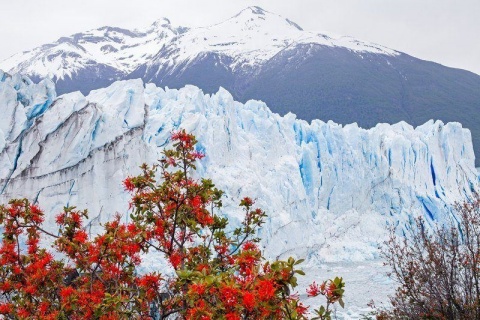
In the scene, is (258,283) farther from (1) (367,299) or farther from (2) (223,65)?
(2) (223,65)

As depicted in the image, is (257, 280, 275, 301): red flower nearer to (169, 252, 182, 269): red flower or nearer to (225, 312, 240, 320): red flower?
Answer: (225, 312, 240, 320): red flower

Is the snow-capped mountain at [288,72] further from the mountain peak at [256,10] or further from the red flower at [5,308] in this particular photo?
the red flower at [5,308]

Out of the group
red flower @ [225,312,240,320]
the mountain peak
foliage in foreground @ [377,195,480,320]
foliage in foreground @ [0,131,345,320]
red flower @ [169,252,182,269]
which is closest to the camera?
red flower @ [225,312,240,320]

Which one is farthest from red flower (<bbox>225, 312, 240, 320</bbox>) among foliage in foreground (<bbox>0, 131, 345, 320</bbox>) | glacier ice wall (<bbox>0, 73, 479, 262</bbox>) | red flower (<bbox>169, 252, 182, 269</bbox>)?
glacier ice wall (<bbox>0, 73, 479, 262</bbox>)

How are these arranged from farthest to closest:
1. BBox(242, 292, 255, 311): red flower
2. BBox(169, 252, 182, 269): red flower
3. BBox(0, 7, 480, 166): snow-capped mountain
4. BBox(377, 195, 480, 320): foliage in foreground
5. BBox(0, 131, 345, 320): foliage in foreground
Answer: BBox(0, 7, 480, 166): snow-capped mountain
BBox(377, 195, 480, 320): foliage in foreground
BBox(169, 252, 182, 269): red flower
BBox(0, 131, 345, 320): foliage in foreground
BBox(242, 292, 255, 311): red flower

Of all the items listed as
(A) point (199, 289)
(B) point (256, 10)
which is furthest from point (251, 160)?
(B) point (256, 10)

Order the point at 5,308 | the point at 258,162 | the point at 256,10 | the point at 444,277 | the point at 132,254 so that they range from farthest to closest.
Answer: the point at 256,10 → the point at 258,162 → the point at 444,277 → the point at 132,254 → the point at 5,308

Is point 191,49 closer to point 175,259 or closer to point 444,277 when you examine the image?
point 444,277

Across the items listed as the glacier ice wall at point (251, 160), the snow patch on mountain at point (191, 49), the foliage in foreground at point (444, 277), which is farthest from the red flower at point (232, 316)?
the snow patch on mountain at point (191, 49)
